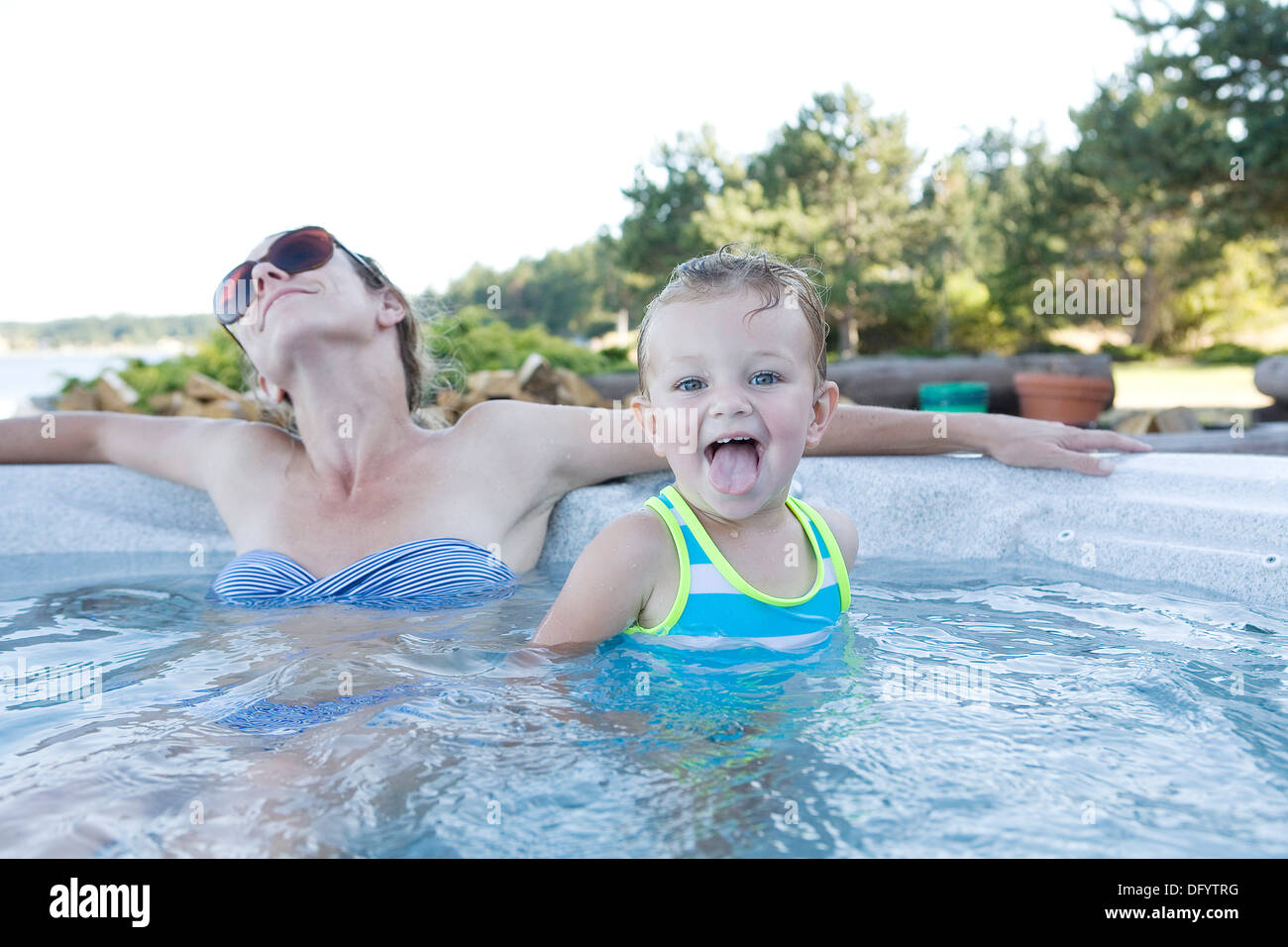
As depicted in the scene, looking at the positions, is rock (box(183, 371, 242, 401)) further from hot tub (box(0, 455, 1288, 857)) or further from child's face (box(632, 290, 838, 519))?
child's face (box(632, 290, 838, 519))

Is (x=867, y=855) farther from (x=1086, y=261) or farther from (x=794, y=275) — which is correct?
(x=1086, y=261)

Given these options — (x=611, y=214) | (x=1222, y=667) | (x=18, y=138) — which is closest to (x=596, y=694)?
(x=1222, y=667)

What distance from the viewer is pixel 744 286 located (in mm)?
1703

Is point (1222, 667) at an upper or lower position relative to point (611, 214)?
lower

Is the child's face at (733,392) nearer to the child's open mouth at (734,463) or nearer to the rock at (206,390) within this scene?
the child's open mouth at (734,463)

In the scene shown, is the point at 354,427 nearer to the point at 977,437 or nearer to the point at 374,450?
the point at 374,450

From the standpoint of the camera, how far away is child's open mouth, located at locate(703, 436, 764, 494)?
5.47 feet

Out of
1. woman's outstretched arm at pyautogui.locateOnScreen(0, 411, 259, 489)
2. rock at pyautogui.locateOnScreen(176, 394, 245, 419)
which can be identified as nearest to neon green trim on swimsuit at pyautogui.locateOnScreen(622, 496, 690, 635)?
woman's outstretched arm at pyautogui.locateOnScreen(0, 411, 259, 489)

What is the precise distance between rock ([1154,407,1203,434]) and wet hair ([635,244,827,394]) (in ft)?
18.0

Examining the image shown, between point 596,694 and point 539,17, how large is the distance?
41.4m

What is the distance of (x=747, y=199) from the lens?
2230 cm

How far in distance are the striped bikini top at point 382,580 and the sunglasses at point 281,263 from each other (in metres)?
0.60

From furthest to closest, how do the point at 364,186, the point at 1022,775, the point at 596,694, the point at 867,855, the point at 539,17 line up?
the point at 539,17
the point at 364,186
the point at 596,694
the point at 1022,775
the point at 867,855

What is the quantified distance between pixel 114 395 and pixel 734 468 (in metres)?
5.89
